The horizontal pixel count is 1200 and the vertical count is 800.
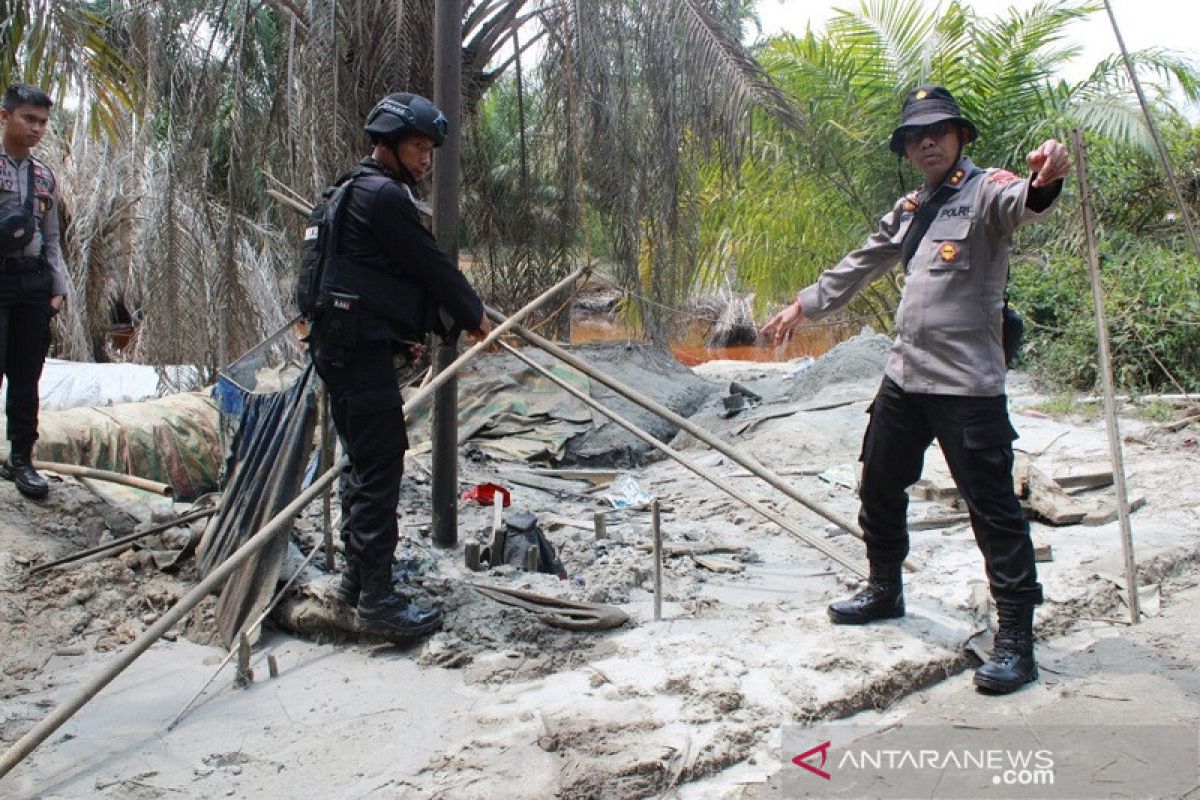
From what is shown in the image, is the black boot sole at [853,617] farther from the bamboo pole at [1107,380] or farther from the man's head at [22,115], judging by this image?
the man's head at [22,115]

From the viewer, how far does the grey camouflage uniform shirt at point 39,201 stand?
4602 millimetres

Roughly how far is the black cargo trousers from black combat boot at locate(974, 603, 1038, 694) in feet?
14.6

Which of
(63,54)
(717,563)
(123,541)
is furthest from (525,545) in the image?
(63,54)

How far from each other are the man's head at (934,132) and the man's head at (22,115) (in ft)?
12.5

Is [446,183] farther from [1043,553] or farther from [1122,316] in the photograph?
[1122,316]

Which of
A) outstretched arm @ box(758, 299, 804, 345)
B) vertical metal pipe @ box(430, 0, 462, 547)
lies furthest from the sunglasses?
vertical metal pipe @ box(430, 0, 462, 547)

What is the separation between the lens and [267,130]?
313 inches

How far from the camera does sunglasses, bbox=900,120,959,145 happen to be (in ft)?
11.3

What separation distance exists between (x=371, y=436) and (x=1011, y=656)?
2.36 meters

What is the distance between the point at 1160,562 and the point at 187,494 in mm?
6006

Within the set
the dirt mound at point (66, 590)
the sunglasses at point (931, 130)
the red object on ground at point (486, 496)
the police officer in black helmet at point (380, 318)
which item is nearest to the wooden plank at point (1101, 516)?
the sunglasses at point (931, 130)

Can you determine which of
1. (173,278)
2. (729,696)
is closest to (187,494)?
(173,278)

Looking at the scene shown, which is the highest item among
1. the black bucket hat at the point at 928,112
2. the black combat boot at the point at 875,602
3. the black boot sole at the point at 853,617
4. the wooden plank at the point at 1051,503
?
the black bucket hat at the point at 928,112

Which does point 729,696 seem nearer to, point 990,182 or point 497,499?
point 990,182
